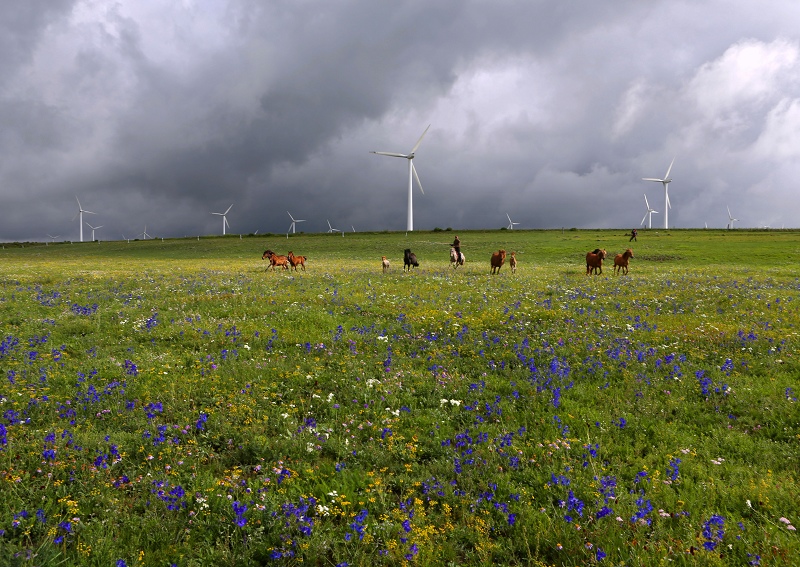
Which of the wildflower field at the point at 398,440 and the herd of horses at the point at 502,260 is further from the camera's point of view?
the herd of horses at the point at 502,260

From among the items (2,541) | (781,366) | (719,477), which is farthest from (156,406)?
(781,366)

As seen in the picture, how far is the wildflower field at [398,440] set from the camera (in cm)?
489

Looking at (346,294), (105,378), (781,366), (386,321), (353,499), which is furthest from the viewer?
(346,294)

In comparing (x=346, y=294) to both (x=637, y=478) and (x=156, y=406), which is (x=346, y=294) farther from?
(x=637, y=478)

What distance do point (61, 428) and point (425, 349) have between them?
26.0ft

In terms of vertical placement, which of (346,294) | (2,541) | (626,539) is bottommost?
(626,539)

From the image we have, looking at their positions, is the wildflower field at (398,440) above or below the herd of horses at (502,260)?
below

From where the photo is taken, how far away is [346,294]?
19.5m

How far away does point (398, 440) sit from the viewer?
7230mm

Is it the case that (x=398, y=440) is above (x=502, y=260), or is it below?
below

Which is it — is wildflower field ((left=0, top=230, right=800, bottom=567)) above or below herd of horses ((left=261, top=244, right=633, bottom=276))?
below

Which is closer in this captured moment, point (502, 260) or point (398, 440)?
point (398, 440)

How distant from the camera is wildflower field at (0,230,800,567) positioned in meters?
4.89

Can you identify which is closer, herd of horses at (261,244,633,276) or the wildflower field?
the wildflower field
